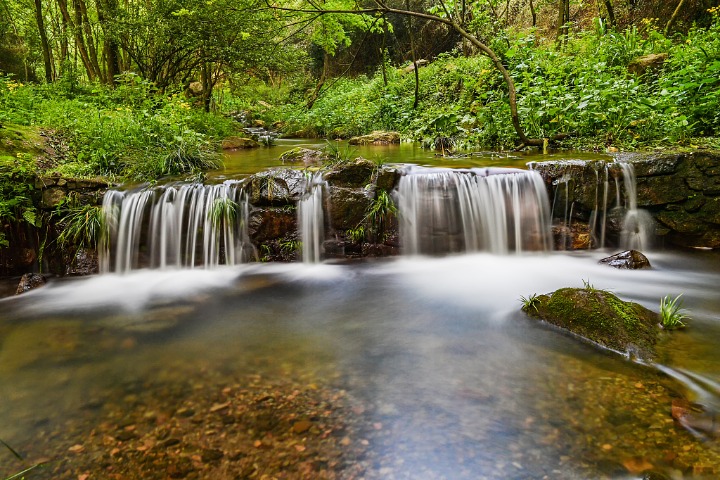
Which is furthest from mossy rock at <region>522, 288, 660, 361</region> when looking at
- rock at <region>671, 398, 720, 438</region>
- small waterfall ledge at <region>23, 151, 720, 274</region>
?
small waterfall ledge at <region>23, 151, 720, 274</region>

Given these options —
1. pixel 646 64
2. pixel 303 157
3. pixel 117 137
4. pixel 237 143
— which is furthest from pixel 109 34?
pixel 646 64

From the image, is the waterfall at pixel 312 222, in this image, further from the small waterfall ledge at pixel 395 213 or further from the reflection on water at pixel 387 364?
the reflection on water at pixel 387 364

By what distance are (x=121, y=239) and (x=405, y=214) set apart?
13.6 feet

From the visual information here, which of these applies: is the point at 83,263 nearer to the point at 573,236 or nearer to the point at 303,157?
the point at 303,157

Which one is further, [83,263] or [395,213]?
[395,213]

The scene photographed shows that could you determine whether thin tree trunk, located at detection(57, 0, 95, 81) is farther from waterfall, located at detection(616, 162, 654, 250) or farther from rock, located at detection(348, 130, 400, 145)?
waterfall, located at detection(616, 162, 654, 250)

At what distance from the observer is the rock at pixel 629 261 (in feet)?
18.1

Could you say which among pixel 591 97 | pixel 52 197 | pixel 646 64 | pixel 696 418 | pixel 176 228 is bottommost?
pixel 696 418

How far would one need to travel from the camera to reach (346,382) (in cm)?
310

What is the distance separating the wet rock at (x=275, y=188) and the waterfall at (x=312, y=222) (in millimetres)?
135

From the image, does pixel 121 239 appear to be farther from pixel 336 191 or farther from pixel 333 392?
pixel 333 392

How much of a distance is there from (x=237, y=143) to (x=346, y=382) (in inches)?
410

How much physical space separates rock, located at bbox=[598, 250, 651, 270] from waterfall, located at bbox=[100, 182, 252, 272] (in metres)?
5.09

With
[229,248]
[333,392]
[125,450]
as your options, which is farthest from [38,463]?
[229,248]
